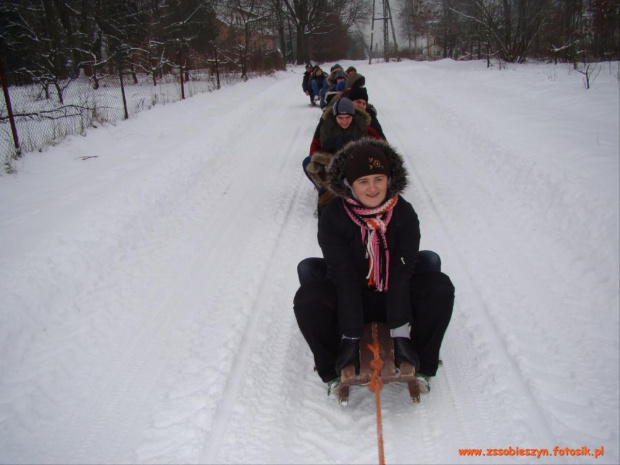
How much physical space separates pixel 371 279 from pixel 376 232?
0.28 meters

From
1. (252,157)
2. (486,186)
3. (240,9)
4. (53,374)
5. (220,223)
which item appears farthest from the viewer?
(240,9)

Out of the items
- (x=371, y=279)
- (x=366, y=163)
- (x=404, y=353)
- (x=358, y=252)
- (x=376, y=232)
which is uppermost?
(x=366, y=163)

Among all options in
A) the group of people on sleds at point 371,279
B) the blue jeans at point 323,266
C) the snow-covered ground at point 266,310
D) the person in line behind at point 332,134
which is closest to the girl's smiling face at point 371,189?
the group of people on sleds at point 371,279

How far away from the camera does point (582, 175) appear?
14.6ft

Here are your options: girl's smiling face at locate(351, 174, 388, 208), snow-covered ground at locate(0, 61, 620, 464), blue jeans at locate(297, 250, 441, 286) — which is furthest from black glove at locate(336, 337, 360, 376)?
girl's smiling face at locate(351, 174, 388, 208)

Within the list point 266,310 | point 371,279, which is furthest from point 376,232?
point 266,310

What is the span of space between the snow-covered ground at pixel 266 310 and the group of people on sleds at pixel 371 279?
1.15 ft

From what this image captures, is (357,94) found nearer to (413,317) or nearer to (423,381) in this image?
(413,317)

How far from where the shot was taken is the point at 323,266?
102 inches

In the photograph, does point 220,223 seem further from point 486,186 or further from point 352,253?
point 486,186

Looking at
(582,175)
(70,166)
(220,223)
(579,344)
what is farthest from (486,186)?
(70,166)

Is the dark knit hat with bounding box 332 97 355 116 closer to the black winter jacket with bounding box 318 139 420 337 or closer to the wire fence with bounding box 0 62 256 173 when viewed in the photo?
the black winter jacket with bounding box 318 139 420 337

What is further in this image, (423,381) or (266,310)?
(266,310)

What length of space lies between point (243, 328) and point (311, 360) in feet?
1.93
